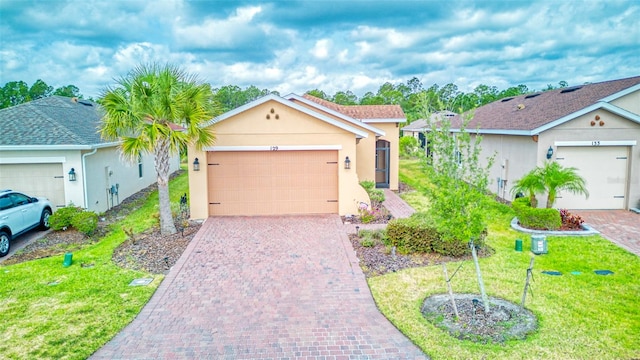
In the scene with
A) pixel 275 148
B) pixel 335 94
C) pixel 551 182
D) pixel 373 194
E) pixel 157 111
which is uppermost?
pixel 335 94

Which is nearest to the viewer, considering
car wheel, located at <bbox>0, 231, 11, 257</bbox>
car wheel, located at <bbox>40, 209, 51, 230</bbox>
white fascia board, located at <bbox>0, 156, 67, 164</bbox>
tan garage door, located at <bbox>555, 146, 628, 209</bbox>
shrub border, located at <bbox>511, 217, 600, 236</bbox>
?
car wheel, located at <bbox>0, 231, 11, 257</bbox>

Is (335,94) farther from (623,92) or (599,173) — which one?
(599,173)

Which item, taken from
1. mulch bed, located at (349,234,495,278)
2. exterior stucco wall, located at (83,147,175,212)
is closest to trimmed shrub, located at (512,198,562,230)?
mulch bed, located at (349,234,495,278)

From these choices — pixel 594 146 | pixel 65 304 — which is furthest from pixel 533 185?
pixel 65 304

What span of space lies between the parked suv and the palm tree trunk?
3.82 meters

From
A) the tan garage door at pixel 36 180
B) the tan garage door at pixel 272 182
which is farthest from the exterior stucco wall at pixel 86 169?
the tan garage door at pixel 272 182

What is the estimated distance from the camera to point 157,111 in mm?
11117

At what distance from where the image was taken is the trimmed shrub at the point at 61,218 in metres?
12.1

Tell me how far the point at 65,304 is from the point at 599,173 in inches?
650

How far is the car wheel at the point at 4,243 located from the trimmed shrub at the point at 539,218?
48.0ft

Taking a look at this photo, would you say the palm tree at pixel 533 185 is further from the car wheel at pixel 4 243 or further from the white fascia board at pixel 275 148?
the car wheel at pixel 4 243

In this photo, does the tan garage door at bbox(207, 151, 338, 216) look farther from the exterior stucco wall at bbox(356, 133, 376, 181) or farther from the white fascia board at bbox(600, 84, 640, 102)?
the white fascia board at bbox(600, 84, 640, 102)

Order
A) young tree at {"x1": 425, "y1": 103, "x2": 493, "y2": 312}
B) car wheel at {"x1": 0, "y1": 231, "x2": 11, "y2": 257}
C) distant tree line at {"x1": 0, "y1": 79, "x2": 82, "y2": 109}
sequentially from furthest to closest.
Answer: distant tree line at {"x1": 0, "y1": 79, "x2": 82, "y2": 109} < car wheel at {"x1": 0, "y1": 231, "x2": 11, "y2": 257} < young tree at {"x1": 425, "y1": 103, "x2": 493, "y2": 312}

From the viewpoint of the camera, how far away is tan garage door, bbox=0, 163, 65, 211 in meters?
13.1
